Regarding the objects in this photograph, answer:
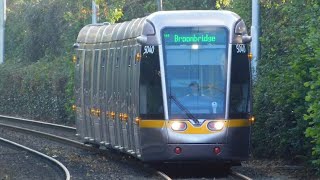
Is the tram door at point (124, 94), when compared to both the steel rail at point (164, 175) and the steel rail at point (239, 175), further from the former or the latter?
the steel rail at point (239, 175)

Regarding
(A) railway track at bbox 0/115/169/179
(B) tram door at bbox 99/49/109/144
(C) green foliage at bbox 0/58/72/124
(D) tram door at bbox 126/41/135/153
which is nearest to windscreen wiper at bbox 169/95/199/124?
(A) railway track at bbox 0/115/169/179

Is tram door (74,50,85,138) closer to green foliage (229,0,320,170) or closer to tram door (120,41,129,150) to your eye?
green foliage (229,0,320,170)

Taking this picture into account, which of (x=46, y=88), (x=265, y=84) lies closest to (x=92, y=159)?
(x=265, y=84)

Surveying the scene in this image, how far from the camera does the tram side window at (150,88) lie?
18750 millimetres

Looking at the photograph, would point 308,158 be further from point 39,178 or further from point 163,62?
point 39,178

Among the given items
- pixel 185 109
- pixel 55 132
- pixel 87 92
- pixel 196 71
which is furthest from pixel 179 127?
pixel 55 132

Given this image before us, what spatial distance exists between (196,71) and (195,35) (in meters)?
0.72

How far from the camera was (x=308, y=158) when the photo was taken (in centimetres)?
1994

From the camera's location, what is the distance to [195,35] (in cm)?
1902

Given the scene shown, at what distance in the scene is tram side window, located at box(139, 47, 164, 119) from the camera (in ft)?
61.5

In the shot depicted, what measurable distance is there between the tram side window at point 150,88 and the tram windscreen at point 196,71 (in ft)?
0.57

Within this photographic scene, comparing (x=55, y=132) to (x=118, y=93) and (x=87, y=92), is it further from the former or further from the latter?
(x=118, y=93)

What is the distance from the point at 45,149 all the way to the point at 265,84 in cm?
686

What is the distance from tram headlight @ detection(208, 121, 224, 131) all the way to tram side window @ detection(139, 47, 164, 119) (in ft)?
3.10
